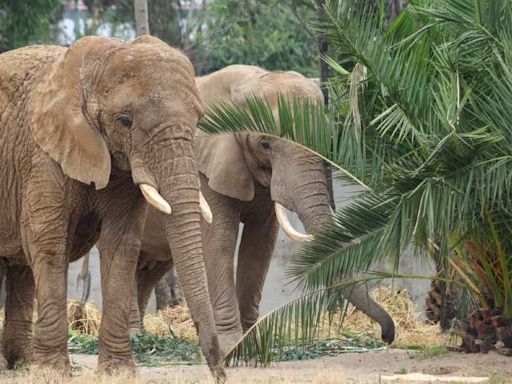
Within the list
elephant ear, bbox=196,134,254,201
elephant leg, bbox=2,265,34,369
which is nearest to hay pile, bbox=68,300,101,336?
elephant ear, bbox=196,134,254,201

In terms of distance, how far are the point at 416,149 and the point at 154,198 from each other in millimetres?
2115

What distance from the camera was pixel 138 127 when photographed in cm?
1011

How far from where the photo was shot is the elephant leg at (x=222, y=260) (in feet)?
42.3

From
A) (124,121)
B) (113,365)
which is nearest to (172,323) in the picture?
(113,365)

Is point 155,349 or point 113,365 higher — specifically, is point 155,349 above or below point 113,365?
above

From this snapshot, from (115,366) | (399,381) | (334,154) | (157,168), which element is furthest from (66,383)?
(334,154)

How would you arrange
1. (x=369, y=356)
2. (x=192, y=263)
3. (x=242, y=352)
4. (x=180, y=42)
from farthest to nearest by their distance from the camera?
1. (x=180, y=42)
2. (x=369, y=356)
3. (x=242, y=352)
4. (x=192, y=263)

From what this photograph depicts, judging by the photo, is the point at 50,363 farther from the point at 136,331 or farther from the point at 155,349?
the point at 136,331

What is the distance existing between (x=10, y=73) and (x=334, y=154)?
2648mm

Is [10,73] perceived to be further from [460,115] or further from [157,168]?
[460,115]

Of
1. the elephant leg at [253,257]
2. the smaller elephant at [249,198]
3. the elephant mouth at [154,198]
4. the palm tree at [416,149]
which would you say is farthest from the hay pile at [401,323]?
the elephant mouth at [154,198]

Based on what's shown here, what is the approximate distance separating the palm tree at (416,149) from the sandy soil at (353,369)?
269 mm

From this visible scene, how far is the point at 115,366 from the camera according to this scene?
10602 millimetres

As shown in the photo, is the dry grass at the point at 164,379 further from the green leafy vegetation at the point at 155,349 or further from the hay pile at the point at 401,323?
the hay pile at the point at 401,323
